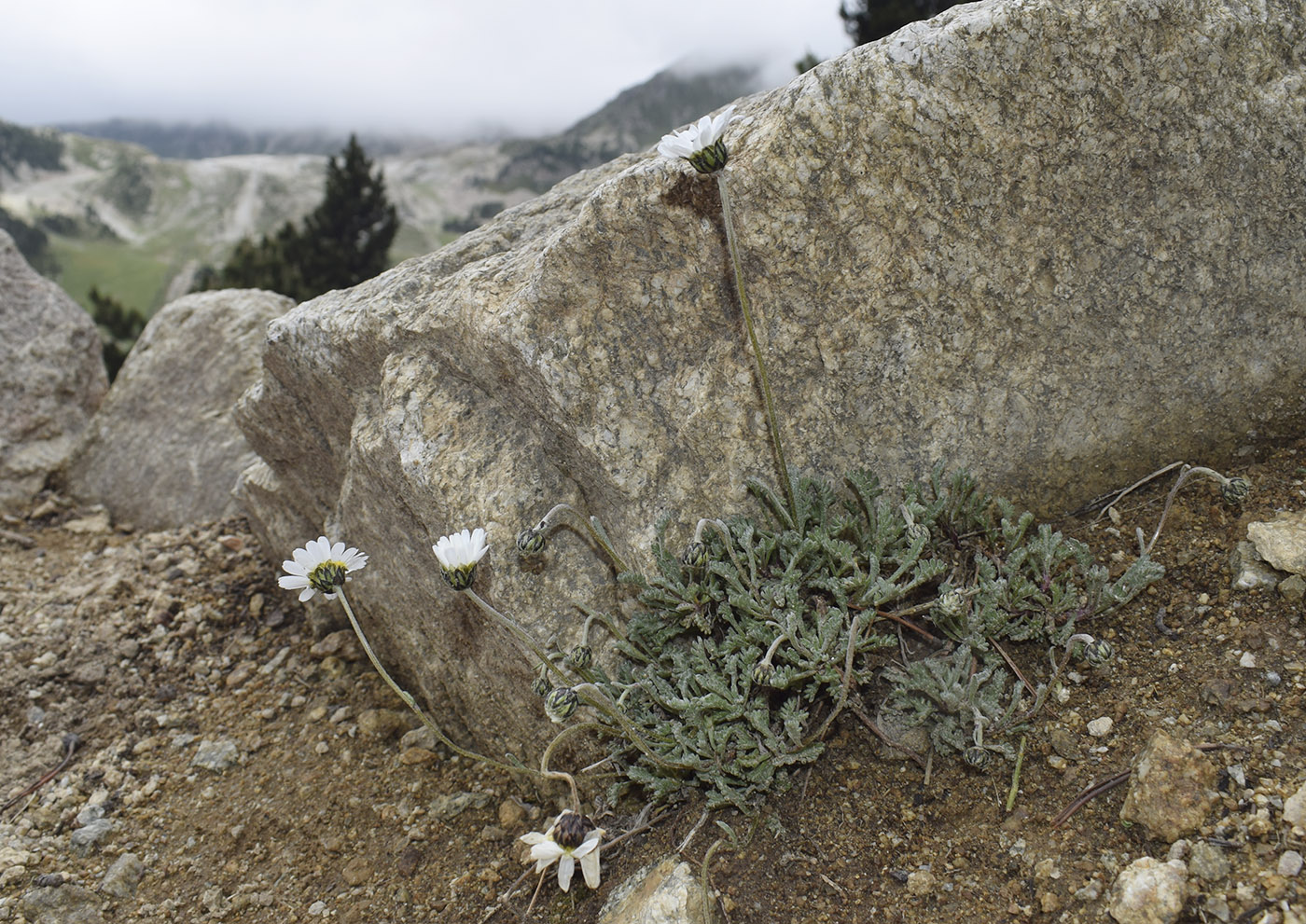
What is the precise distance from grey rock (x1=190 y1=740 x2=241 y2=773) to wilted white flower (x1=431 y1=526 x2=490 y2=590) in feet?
6.16

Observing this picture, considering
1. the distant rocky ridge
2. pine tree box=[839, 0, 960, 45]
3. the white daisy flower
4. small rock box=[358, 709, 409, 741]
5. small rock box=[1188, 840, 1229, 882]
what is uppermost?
the distant rocky ridge

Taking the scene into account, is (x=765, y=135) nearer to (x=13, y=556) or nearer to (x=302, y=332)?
(x=302, y=332)

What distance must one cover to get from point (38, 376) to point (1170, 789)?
8.02 m

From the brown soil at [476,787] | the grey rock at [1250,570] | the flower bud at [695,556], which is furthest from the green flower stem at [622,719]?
the grey rock at [1250,570]

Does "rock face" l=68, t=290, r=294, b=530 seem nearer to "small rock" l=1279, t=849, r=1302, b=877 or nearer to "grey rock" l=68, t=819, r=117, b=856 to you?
"grey rock" l=68, t=819, r=117, b=856

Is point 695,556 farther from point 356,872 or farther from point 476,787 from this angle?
point 356,872

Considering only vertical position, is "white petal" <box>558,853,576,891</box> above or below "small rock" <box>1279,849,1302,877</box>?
above

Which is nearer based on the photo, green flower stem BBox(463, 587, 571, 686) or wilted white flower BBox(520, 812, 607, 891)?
wilted white flower BBox(520, 812, 607, 891)

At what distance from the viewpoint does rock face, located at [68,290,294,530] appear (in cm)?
598

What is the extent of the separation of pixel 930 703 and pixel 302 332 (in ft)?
10.5

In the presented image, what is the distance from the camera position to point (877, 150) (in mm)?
2863

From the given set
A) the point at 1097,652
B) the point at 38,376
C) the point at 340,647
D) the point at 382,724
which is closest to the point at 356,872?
the point at 382,724

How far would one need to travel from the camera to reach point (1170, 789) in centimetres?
219

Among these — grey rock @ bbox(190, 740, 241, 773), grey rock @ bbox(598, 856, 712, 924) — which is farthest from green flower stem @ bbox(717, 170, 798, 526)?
grey rock @ bbox(190, 740, 241, 773)
